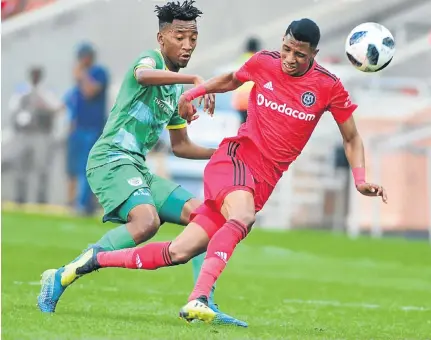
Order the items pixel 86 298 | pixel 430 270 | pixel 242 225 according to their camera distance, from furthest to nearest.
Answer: pixel 430 270, pixel 86 298, pixel 242 225

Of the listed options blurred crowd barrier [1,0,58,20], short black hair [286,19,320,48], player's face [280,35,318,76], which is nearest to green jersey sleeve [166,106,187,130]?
player's face [280,35,318,76]

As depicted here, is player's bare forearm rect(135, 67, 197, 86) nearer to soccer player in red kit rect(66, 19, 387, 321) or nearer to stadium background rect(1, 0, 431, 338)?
soccer player in red kit rect(66, 19, 387, 321)

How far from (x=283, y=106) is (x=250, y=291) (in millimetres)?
3854

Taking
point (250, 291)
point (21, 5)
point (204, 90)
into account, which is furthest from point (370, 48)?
point (21, 5)

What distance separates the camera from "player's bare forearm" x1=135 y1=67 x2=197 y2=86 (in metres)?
8.33

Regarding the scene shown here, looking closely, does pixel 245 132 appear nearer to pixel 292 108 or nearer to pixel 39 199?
pixel 292 108

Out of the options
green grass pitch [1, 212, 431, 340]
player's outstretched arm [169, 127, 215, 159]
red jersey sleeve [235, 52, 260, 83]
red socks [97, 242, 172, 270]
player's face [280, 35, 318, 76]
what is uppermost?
player's face [280, 35, 318, 76]

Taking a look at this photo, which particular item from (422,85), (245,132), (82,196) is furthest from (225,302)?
(422,85)

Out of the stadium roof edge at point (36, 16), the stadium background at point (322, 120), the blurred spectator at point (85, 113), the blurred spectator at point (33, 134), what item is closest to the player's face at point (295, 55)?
the stadium background at point (322, 120)

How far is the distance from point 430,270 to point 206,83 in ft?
27.7

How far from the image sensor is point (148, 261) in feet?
27.3

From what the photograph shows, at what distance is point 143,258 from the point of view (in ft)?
27.3

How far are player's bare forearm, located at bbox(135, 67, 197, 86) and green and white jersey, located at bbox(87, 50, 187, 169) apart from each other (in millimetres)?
300

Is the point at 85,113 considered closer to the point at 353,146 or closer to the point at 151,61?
the point at 151,61
